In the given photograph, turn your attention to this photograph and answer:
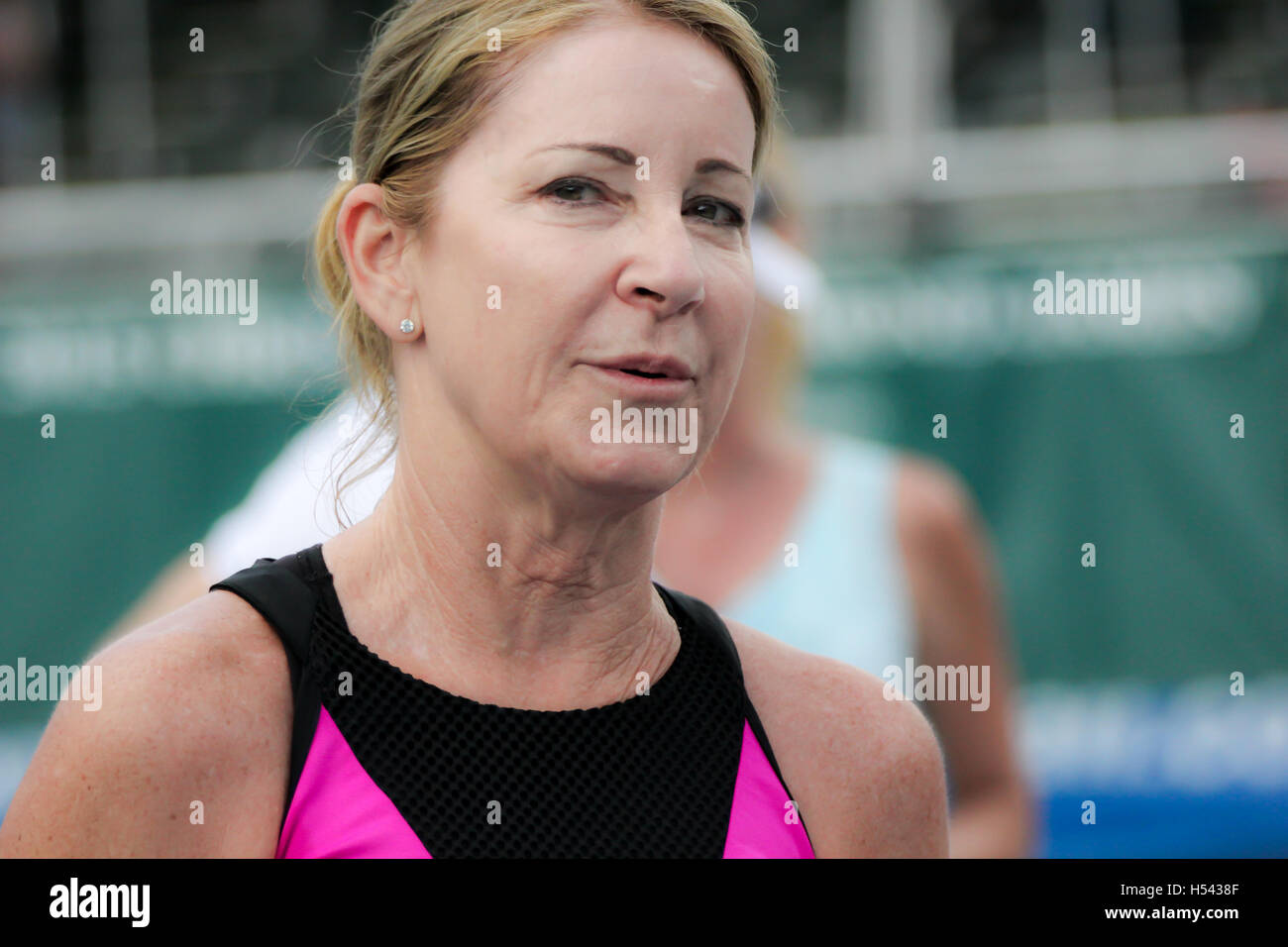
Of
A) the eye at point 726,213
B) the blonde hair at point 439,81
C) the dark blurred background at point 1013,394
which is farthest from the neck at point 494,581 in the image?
the dark blurred background at point 1013,394

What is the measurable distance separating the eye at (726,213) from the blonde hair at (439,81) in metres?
0.17

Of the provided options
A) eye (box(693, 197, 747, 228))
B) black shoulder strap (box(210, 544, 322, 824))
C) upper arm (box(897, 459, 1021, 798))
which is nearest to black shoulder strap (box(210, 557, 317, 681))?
black shoulder strap (box(210, 544, 322, 824))

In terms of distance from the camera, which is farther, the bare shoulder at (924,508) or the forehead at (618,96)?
the bare shoulder at (924,508)

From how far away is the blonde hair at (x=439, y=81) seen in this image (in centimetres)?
166

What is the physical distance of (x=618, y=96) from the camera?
1.60m

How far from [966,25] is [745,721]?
6658mm

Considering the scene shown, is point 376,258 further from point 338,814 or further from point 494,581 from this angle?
point 338,814

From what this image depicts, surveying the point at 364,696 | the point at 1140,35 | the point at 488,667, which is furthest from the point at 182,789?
the point at 1140,35

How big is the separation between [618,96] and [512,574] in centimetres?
56

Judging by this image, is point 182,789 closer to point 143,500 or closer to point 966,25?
point 143,500

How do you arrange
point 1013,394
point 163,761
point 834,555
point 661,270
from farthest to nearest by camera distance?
→ point 1013,394 → point 834,555 → point 661,270 → point 163,761

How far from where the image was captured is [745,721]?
1.74 m

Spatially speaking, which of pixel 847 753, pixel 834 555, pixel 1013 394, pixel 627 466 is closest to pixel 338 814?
pixel 627 466

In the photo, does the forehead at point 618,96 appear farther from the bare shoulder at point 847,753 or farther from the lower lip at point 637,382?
the bare shoulder at point 847,753
